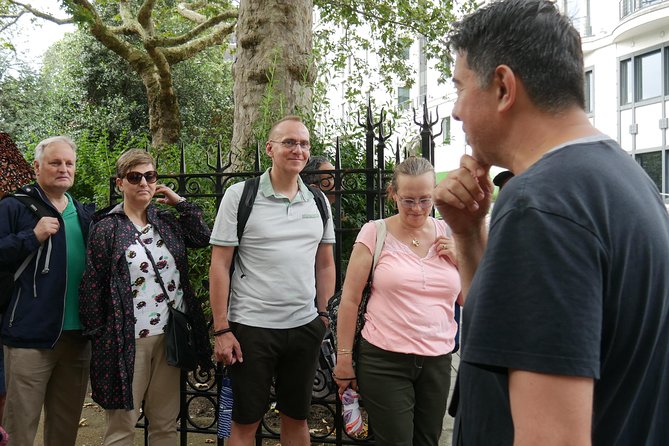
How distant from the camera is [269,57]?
7.12m

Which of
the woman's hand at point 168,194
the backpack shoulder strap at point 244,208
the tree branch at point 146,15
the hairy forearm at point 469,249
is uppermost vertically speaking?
the tree branch at point 146,15

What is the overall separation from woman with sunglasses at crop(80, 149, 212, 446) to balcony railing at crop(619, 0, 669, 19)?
23265mm

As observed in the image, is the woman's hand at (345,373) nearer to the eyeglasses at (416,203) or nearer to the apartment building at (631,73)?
the eyeglasses at (416,203)

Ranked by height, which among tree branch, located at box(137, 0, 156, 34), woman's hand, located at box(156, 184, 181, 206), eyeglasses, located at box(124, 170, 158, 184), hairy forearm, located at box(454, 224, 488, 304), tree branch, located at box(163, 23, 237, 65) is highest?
tree branch, located at box(137, 0, 156, 34)

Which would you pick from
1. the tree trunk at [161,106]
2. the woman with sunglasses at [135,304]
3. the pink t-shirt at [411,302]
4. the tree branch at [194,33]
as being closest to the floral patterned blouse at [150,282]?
the woman with sunglasses at [135,304]

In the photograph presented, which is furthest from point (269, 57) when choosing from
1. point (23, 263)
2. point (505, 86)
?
point (505, 86)

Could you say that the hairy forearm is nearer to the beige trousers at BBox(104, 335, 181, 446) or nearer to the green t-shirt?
the beige trousers at BBox(104, 335, 181, 446)

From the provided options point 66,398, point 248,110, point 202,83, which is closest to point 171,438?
point 66,398

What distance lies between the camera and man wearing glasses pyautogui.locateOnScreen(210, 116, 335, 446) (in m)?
3.64

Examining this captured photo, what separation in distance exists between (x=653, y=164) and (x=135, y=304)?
23.4 meters

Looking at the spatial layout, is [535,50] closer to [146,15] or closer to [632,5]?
[146,15]

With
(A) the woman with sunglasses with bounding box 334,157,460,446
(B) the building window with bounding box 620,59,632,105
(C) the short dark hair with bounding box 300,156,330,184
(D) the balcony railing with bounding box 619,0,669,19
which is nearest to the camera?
(A) the woman with sunglasses with bounding box 334,157,460,446

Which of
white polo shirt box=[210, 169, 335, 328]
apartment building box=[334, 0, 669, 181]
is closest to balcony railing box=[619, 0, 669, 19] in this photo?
apartment building box=[334, 0, 669, 181]

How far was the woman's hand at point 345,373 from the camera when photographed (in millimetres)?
3512
